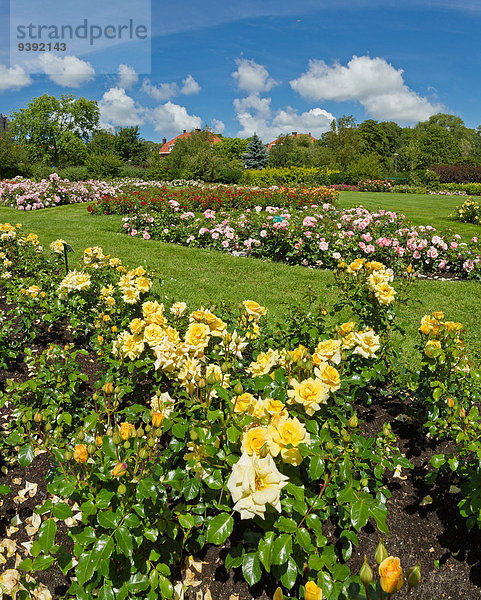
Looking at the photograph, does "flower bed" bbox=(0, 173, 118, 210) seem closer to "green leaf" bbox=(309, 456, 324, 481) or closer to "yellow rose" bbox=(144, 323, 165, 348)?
"yellow rose" bbox=(144, 323, 165, 348)

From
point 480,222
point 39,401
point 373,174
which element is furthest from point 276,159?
point 39,401

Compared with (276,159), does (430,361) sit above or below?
below

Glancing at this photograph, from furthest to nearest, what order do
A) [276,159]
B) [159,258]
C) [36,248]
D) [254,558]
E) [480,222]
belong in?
[276,159]
[480,222]
[159,258]
[36,248]
[254,558]

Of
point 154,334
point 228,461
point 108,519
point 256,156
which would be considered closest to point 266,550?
point 228,461

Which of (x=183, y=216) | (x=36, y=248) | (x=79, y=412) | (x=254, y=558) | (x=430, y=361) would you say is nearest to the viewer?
(x=254, y=558)

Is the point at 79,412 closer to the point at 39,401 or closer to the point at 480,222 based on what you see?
the point at 39,401

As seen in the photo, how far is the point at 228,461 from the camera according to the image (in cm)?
140

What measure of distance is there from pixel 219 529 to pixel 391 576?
2.33ft

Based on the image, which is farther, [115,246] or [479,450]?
[115,246]

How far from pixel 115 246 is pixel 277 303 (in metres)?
4.38

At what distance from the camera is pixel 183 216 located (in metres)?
8.76

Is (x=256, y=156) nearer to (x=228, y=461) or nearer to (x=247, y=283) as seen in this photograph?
(x=247, y=283)

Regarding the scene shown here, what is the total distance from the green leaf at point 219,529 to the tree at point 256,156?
38.3m

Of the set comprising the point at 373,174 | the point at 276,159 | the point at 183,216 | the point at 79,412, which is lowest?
the point at 79,412
